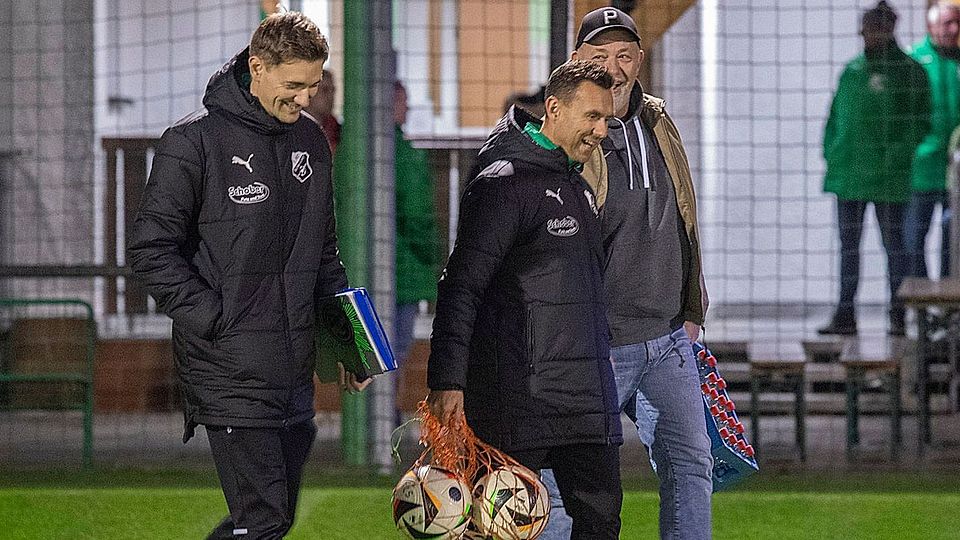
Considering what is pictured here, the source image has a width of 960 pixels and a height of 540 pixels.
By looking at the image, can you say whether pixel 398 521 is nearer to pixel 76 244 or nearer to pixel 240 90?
pixel 240 90

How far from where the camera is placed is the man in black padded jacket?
12.2 ft

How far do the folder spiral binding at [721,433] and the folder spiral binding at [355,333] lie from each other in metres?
1.04

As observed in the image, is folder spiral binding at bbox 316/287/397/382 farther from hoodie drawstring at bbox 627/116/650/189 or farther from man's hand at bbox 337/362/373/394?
hoodie drawstring at bbox 627/116/650/189

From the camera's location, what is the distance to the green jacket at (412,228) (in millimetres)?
7926

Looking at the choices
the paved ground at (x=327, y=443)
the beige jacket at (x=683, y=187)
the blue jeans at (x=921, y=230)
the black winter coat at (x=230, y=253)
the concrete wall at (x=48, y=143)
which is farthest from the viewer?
the concrete wall at (x=48, y=143)


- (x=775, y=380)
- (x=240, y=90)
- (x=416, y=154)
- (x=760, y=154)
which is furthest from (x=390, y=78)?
(x=760, y=154)

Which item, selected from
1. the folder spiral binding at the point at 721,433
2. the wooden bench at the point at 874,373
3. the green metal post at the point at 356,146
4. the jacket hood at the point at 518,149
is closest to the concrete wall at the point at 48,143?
the green metal post at the point at 356,146

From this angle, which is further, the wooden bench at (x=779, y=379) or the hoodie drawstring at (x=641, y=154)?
the wooden bench at (x=779, y=379)

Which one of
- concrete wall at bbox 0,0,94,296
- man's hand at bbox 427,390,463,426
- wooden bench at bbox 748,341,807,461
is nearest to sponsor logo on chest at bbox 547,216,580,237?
man's hand at bbox 427,390,463,426

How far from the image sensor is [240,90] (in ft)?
12.4

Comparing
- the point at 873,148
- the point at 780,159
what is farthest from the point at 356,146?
the point at 780,159

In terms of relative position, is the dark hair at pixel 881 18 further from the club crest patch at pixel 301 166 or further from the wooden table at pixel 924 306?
the club crest patch at pixel 301 166

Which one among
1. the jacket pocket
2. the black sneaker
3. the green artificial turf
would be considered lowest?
the green artificial turf

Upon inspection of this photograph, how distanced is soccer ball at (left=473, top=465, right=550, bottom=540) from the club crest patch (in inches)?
33.8
